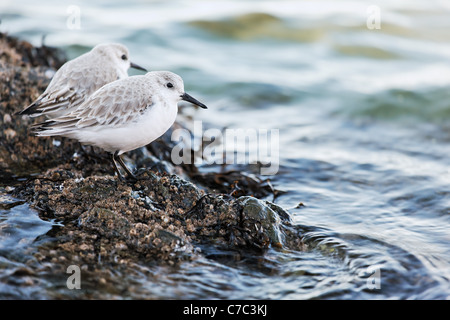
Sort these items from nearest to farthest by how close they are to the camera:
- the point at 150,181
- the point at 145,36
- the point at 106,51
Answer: the point at 150,181 → the point at 106,51 → the point at 145,36

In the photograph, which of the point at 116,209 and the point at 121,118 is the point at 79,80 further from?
the point at 116,209

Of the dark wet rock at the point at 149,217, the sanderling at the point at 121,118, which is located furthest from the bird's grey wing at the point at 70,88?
the dark wet rock at the point at 149,217

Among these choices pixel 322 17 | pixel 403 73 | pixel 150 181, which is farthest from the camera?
pixel 322 17

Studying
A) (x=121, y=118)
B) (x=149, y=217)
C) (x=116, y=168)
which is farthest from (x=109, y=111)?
(x=149, y=217)

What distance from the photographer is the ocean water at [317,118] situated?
4582 millimetres

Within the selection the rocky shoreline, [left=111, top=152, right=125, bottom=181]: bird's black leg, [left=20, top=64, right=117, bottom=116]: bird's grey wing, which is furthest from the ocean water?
[left=20, top=64, right=117, bottom=116]: bird's grey wing

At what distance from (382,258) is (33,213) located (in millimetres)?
3401

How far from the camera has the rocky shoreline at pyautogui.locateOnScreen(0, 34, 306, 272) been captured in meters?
4.59

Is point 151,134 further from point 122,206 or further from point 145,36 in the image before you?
point 145,36

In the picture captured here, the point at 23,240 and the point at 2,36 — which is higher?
the point at 2,36

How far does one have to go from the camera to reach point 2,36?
30.0 feet

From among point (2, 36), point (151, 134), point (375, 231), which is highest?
point (2, 36)

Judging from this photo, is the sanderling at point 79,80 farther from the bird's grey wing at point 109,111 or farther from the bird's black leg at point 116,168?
the bird's black leg at point 116,168

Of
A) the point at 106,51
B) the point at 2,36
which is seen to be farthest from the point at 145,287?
the point at 2,36
